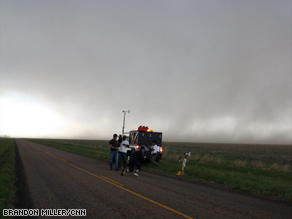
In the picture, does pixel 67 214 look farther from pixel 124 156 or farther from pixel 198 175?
pixel 198 175

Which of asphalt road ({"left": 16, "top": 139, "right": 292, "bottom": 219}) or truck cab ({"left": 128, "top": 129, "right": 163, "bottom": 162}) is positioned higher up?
truck cab ({"left": 128, "top": 129, "right": 163, "bottom": 162})

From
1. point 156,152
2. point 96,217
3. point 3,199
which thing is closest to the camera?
point 96,217

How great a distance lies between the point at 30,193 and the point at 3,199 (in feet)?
3.51

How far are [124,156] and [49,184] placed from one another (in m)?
5.31

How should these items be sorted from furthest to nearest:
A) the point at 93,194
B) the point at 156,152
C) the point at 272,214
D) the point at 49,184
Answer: the point at 156,152, the point at 49,184, the point at 93,194, the point at 272,214

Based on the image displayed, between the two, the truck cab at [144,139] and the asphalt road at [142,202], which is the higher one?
the truck cab at [144,139]

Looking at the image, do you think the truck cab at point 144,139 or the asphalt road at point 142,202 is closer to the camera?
the asphalt road at point 142,202

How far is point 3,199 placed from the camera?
6922 millimetres

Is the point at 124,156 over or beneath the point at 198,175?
over

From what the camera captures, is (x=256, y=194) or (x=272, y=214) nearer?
(x=272, y=214)

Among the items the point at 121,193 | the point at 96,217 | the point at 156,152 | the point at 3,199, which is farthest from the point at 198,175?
the point at 3,199

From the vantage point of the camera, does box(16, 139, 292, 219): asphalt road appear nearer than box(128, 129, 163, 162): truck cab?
Yes

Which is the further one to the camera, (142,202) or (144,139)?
(144,139)

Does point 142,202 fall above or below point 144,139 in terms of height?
below
